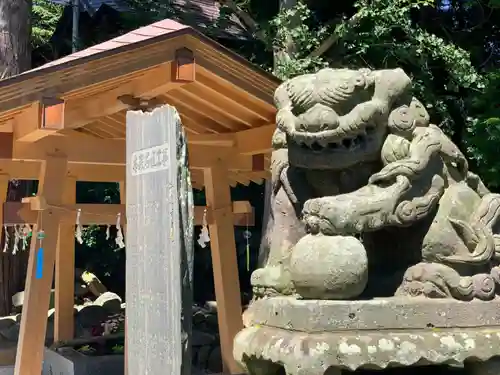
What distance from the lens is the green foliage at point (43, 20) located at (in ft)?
46.0

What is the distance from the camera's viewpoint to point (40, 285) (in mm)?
5492

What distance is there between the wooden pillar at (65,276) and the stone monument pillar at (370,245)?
201 inches

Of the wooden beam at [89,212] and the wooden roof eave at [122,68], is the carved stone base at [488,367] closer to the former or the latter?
the wooden roof eave at [122,68]

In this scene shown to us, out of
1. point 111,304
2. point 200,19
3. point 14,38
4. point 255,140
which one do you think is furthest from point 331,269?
point 200,19

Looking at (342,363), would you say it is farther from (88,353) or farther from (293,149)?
(88,353)

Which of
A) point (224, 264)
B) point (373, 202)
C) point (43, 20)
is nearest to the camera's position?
point (373, 202)

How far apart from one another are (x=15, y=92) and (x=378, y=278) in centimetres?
295

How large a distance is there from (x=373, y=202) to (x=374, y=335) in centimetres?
56

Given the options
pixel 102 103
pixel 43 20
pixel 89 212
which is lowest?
pixel 89 212

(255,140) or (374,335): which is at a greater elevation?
(255,140)

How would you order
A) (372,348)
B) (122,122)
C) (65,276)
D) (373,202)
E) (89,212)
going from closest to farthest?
(372,348) < (373,202) < (89,212) < (122,122) < (65,276)

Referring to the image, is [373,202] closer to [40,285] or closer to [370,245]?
[370,245]

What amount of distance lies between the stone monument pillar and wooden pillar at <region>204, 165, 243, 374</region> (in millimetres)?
2964

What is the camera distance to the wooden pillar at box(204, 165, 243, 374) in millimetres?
6121
